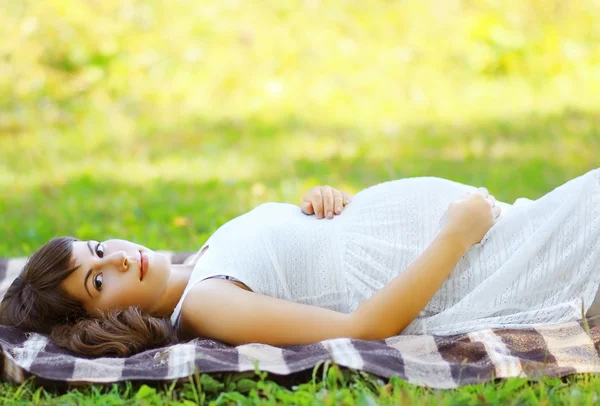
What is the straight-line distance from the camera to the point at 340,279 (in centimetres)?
259

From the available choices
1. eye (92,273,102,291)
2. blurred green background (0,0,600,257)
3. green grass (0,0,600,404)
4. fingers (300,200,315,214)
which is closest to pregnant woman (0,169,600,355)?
eye (92,273,102,291)

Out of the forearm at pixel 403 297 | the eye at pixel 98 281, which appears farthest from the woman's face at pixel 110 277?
the forearm at pixel 403 297

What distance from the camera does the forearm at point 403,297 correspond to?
2.37 metres

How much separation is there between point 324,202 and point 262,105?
153 inches

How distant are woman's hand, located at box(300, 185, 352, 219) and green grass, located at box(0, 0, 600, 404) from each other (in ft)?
3.89

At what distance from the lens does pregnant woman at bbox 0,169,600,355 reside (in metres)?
2.39

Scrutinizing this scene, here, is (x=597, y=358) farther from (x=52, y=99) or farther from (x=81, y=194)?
(x=52, y=99)

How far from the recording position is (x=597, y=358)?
7.40ft

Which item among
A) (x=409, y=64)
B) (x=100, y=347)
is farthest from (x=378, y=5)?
(x=100, y=347)

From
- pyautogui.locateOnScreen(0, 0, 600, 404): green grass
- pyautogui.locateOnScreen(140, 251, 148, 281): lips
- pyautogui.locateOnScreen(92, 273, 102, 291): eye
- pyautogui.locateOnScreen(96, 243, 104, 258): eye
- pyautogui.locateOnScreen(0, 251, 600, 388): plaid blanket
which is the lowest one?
pyautogui.locateOnScreen(0, 251, 600, 388): plaid blanket

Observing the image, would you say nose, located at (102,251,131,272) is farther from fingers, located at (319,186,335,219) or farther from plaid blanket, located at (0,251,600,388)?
fingers, located at (319,186,335,219)

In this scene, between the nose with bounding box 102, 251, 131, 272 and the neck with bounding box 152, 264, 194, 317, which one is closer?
the nose with bounding box 102, 251, 131, 272

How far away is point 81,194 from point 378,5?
3805 mm

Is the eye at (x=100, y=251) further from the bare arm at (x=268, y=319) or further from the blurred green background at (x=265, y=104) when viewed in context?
the blurred green background at (x=265, y=104)
